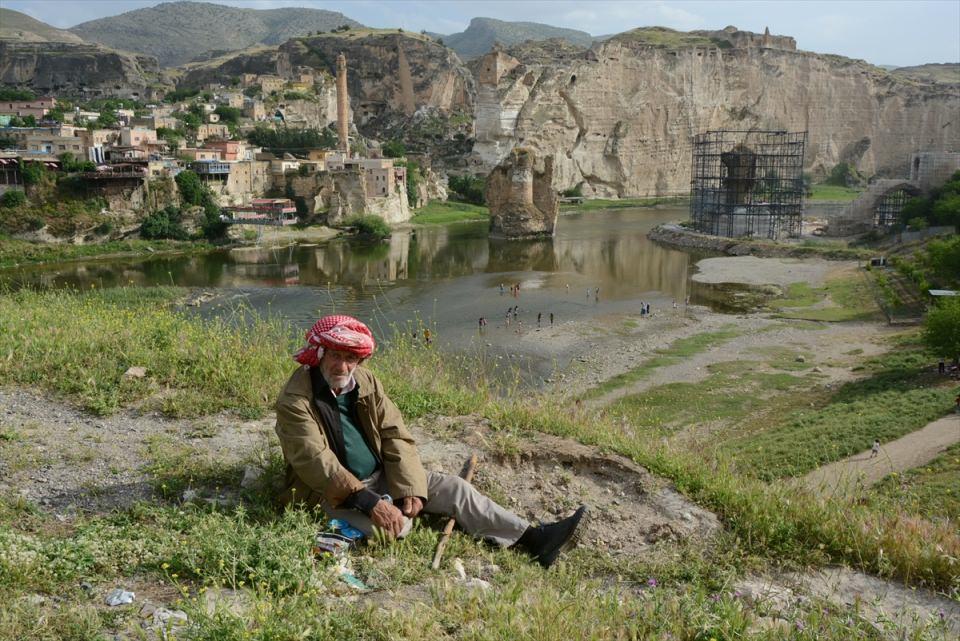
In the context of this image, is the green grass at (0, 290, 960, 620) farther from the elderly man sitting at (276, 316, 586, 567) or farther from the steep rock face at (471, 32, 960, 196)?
the steep rock face at (471, 32, 960, 196)

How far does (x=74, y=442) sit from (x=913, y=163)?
164 feet

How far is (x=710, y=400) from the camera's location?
15086 mm

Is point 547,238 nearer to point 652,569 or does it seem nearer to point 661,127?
point 661,127

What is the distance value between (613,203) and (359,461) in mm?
63433

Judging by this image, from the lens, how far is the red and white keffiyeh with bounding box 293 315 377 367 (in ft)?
13.0

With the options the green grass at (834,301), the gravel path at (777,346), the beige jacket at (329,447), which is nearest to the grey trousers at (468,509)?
the beige jacket at (329,447)

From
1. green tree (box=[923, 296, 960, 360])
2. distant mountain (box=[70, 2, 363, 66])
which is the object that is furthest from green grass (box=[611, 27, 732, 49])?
distant mountain (box=[70, 2, 363, 66])

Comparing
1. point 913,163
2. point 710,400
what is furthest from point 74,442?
point 913,163

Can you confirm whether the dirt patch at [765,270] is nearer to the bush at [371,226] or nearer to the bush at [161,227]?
the bush at [371,226]

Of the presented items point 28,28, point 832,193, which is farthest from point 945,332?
point 28,28

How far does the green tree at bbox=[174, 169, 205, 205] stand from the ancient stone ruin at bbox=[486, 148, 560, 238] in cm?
1635

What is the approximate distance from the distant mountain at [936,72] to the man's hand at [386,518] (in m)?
124

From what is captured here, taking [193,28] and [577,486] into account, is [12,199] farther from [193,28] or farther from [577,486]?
[193,28]

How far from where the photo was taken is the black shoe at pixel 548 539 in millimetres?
3930
